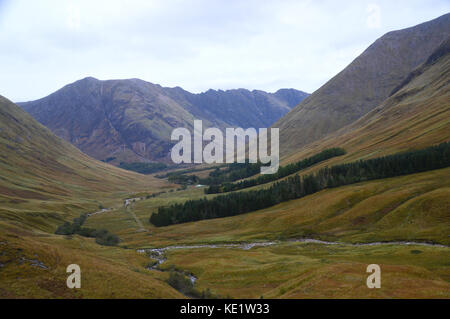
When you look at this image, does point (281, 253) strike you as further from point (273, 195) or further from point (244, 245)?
point (273, 195)

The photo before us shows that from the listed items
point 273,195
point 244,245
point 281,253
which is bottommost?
point 244,245

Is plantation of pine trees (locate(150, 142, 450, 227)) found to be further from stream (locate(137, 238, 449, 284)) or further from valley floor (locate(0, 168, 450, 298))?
stream (locate(137, 238, 449, 284))

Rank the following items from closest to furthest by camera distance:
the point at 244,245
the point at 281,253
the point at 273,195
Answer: the point at 281,253, the point at 244,245, the point at 273,195

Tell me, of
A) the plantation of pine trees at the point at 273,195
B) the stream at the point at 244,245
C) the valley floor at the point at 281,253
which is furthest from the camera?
the plantation of pine trees at the point at 273,195

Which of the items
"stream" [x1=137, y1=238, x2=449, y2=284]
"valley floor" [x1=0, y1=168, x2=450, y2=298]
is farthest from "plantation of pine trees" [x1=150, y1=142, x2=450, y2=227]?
"stream" [x1=137, y1=238, x2=449, y2=284]

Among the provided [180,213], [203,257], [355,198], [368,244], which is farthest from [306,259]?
[180,213]

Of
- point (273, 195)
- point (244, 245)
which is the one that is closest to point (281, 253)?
point (244, 245)

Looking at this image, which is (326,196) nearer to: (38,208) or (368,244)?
(368,244)

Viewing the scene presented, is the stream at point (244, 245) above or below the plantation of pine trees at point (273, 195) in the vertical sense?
below

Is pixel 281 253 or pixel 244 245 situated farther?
pixel 244 245

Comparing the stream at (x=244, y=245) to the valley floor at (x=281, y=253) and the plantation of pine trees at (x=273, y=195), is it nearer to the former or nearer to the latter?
the valley floor at (x=281, y=253)

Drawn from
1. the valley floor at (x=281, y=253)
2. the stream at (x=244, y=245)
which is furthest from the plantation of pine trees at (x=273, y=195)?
the stream at (x=244, y=245)
